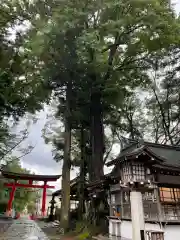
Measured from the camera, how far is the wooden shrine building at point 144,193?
7207mm

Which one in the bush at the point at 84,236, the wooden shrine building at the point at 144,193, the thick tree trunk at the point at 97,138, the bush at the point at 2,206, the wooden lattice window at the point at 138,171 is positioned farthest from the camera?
the bush at the point at 2,206

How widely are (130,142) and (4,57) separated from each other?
1001 centimetres

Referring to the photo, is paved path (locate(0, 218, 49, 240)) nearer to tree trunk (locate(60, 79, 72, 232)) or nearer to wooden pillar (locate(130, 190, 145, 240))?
tree trunk (locate(60, 79, 72, 232))

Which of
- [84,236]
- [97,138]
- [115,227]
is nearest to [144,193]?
[115,227]

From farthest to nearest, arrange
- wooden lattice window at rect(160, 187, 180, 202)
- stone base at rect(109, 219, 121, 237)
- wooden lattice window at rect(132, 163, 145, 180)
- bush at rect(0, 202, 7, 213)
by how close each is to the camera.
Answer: bush at rect(0, 202, 7, 213) → stone base at rect(109, 219, 121, 237) → wooden lattice window at rect(160, 187, 180, 202) → wooden lattice window at rect(132, 163, 145, 180)

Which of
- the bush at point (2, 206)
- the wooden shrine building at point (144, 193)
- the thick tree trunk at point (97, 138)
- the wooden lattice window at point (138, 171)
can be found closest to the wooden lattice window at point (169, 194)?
the wooden shrine building at point (144, 193)

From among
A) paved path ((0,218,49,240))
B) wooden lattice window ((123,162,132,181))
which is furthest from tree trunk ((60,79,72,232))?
wooden lattice window ((123,162,132,181))

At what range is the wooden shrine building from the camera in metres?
7.21

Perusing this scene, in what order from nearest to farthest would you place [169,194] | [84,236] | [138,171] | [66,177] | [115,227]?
[138,171], [169,194], [84,236], [115,227], [66,177]

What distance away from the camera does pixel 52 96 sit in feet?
59.2

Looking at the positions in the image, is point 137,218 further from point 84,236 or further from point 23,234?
point 23,234

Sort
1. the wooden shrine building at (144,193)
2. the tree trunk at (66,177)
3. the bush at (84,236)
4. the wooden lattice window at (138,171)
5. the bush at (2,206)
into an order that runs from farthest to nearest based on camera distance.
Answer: the bush at (2,206)
the tree trunk at (66,177)
the bush at (84,236)
the wooden lattice window at (138,171)
the wooden shrine building at (144,193)

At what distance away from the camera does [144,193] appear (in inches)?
413

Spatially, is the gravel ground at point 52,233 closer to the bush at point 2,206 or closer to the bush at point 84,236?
the bush at point 84,236
